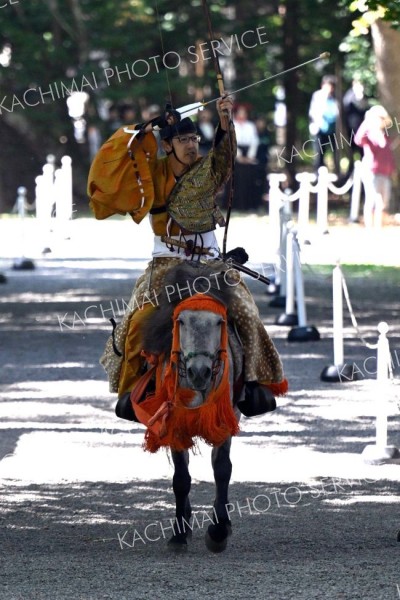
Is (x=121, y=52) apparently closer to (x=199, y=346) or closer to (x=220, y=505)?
(x=220, y=505)

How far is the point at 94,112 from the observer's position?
38438 millimetres

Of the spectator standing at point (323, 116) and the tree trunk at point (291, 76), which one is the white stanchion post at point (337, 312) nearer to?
the spectator standing at point (323, 116)

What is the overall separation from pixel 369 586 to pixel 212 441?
47.9 inches

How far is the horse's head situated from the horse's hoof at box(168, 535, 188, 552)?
0.93 m

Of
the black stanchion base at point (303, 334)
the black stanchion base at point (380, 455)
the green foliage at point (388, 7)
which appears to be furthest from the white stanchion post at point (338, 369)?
the black stanchion base at point (380, 455)

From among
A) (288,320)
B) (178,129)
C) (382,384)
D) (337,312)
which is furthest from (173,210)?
(288,320)

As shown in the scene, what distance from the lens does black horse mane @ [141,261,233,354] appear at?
793cm

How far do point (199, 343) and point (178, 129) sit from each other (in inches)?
54.3

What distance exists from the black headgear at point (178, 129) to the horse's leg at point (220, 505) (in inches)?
66.0

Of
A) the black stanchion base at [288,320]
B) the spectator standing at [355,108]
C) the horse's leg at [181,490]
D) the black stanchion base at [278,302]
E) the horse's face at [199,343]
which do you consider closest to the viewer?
the horse's face at [199,343]

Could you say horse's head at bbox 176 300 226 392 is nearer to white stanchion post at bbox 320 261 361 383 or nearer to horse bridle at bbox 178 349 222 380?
horse bridle at bbox 178 349 222 380

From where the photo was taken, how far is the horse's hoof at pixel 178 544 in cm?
808

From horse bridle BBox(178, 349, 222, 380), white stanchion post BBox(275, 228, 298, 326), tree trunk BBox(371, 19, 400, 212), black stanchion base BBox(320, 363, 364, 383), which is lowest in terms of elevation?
black stanchion base BBox(320, 363, 364, 383)

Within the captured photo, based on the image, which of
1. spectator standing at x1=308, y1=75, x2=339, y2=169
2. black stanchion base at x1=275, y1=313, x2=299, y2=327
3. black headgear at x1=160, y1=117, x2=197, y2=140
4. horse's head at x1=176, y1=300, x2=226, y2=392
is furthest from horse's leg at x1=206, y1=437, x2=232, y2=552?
spectator standing at x1=308, y1=75, x2=339, y2=169
